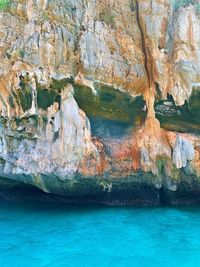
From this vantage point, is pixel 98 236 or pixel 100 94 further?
pixel 100 94

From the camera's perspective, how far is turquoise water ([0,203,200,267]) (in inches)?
407

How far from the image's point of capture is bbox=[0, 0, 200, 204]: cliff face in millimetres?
12211

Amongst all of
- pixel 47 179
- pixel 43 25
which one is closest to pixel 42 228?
pixel 47 179

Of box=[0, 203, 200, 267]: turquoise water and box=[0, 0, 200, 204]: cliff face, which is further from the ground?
box=[0, 0, 200, 204]: cliff face

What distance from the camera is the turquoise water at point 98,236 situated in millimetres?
10336

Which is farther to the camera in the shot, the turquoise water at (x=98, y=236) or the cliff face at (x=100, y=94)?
the cliff face at (x=100, y=94)

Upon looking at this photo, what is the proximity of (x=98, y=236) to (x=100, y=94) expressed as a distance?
4.00 meters

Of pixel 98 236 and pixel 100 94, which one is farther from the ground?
pixel 100 94

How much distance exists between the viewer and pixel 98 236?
38.6 feet

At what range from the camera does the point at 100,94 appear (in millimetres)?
12836

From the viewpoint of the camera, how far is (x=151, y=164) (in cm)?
1360

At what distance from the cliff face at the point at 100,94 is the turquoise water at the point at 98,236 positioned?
0.96 m

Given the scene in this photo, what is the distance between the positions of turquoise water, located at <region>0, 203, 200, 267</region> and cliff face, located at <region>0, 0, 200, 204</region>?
37.6 inches

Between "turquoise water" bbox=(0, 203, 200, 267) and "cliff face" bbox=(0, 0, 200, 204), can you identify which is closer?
"turquoise water" bbox=(0, 203, 200, 267)
